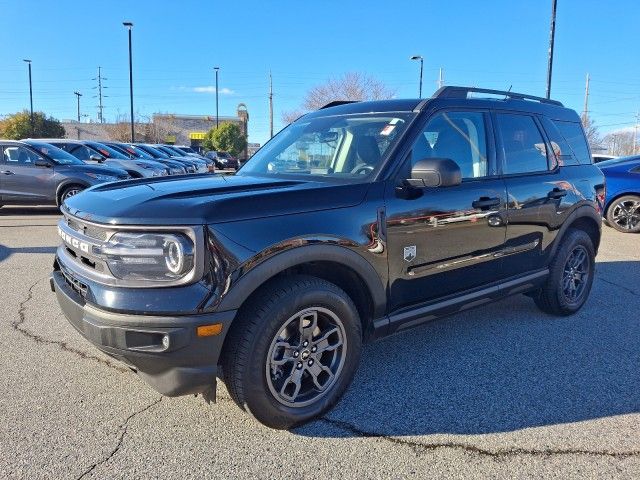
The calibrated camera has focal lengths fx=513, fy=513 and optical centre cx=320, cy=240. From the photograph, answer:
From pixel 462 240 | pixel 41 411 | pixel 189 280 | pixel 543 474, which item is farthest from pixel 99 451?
pixel 462 240

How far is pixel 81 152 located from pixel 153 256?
46.4 ft

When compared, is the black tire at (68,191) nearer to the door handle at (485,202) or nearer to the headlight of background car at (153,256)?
the headlight of background car at (153,256)

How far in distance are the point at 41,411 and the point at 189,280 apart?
4.63 feet

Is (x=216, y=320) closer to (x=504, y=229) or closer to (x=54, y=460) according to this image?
(x=54, y=460)

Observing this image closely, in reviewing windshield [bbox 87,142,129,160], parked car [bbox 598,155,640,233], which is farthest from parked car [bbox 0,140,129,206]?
parked car [bbox 598,155,640,233]

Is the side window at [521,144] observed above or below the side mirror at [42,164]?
above

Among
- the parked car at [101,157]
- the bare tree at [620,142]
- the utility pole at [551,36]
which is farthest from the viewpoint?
the bare tree at [620,142]

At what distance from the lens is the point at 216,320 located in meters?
2.45

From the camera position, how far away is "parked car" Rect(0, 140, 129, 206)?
11211mm

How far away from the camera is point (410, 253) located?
3.24 m

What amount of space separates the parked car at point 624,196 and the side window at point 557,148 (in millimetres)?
6062

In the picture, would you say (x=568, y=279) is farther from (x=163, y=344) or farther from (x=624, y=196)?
(x=624, y=196)

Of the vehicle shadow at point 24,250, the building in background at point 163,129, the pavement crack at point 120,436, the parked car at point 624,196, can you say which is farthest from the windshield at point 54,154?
the building in background at point 163,129

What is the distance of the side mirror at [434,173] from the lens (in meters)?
3.06
